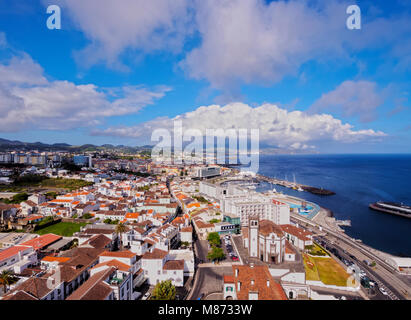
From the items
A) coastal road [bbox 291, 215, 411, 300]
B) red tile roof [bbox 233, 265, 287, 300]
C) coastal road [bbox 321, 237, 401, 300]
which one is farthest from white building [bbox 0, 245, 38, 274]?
coastal road [bbox 291, 215, 411, 300]

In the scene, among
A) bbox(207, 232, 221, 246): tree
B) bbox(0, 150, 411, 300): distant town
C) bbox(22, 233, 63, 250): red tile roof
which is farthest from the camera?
bbox(207, 232, 221, 246): tree

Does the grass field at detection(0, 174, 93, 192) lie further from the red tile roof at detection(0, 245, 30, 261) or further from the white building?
the white building

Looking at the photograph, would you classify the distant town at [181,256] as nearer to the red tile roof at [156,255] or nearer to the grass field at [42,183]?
the red tile roof at [156,255]

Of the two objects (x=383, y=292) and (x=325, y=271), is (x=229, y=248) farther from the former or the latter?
(x=383, y=292)

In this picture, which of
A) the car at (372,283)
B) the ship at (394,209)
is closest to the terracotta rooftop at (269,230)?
the car at (372,283)

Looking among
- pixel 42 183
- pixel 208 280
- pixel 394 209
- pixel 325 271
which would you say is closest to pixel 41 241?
pixel 208 280

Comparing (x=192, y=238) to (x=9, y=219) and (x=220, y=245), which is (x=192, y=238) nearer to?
(x=220, y=245)
